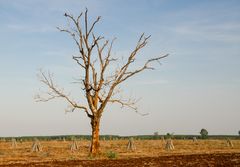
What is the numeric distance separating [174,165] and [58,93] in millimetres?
15814

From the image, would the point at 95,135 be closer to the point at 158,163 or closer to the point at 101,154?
the point at 101,154

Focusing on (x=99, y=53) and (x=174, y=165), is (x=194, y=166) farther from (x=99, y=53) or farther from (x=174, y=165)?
(x=99, y=53)

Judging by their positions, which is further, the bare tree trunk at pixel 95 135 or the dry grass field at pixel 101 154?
the bare tree trunk at pixel 95 135

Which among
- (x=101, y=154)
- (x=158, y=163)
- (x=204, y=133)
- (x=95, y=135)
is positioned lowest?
(x=158, y=163)

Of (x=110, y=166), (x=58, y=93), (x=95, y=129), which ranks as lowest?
(x=110, y=166)

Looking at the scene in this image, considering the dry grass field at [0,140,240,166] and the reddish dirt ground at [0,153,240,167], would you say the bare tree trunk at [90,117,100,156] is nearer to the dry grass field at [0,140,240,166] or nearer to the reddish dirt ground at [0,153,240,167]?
the dry grass field at [0,140,240,166]

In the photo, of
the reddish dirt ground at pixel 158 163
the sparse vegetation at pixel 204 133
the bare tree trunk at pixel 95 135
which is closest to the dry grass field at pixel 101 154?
the reddish dirt ground at pixel 158 163

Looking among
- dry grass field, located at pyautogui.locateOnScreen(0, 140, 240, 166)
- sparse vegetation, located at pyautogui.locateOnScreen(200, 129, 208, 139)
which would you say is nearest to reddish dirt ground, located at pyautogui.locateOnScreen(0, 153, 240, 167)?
dry grass field, located at pyautogui.locateOnScreen(0, 140, 240, 166)

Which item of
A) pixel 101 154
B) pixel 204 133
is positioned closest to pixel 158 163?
pixel 101 154

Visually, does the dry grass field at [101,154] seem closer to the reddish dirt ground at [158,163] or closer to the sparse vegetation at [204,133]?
the reddish dirt ground at [158,163]

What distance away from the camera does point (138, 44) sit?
34844 millimetres

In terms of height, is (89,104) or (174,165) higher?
(89,104)

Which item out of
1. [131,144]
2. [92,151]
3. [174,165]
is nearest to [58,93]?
[92,151]

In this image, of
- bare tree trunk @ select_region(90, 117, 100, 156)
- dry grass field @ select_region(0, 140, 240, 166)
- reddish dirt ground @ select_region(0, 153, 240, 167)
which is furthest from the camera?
bare tree trunk @ select_region(90, 117, 100, 156)
